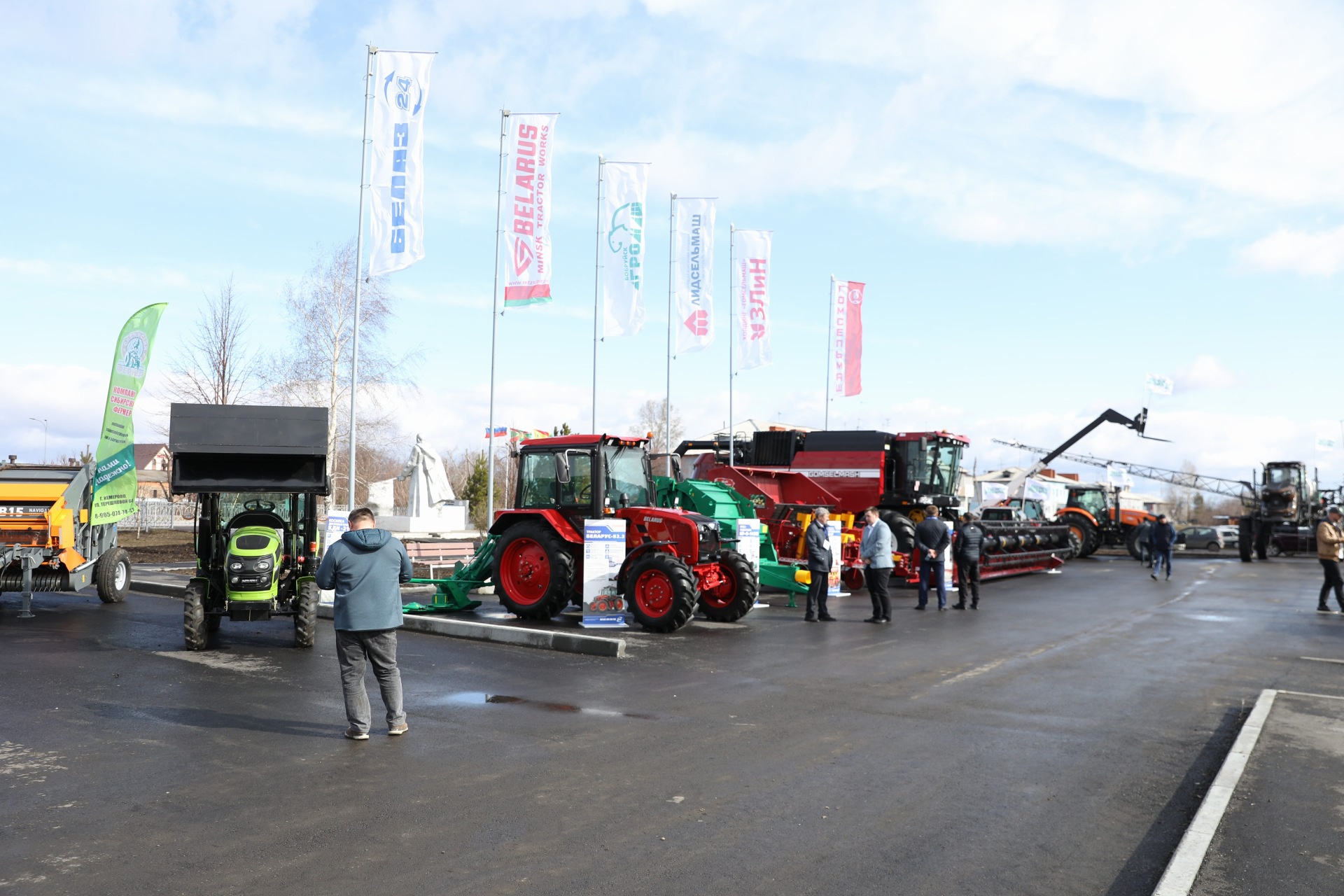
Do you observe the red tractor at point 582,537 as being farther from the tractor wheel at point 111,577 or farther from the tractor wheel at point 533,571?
the tractor wheel at point 111,577

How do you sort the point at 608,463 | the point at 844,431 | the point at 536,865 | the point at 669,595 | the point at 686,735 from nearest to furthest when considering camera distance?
the point at 536,865 < the point at 686,735 < the point at 669,595 < the point at 608,463 < the point at 844,431

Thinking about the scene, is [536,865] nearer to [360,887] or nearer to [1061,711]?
[360,887]

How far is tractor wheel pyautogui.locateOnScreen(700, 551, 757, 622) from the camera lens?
47.2 ft

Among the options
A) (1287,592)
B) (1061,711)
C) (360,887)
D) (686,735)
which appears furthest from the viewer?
(1287,592)

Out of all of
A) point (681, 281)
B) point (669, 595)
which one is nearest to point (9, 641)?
point (669, 595)

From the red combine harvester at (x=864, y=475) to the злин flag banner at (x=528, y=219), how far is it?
5133 millimetres

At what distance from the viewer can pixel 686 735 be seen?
7.56 m

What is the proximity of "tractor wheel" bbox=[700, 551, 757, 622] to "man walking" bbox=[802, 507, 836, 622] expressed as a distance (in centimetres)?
102

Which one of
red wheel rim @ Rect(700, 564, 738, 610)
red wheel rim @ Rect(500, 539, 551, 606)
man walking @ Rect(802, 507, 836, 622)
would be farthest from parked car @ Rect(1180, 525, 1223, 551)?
red wheel rim @ Rect(500, 539, 551, 606)

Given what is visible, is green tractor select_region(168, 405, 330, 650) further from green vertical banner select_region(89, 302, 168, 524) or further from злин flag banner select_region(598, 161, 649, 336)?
злин flag banner select_region(598, 161, 649, 336)

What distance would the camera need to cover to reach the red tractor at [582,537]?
13703mm

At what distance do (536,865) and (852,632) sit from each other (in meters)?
9.72

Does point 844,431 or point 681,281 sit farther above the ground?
point 681,281

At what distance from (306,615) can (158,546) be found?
21.7m
